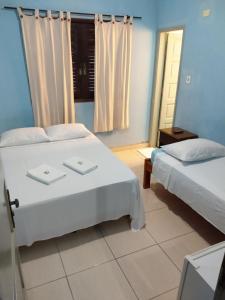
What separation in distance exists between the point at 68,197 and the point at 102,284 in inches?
27.9

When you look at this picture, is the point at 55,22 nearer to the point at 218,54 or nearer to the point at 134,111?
the point at 134,111

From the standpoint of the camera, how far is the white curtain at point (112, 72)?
329 centimetres

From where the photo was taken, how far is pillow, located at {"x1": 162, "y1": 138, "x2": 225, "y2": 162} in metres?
2.42

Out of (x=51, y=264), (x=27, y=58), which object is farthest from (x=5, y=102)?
(x=51, y=264)

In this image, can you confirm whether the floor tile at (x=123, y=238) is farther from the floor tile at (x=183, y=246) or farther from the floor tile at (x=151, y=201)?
the floor tile at (x=151, y=201)

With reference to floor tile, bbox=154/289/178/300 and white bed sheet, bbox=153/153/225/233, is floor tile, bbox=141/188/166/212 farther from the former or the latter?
floor tile, bbox=154/289/178/300

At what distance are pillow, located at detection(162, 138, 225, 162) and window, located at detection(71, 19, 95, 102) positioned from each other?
168 centimetres

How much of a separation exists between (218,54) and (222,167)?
1.43 metres

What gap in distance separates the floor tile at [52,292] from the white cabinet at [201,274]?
0.85 metres

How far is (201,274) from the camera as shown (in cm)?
113

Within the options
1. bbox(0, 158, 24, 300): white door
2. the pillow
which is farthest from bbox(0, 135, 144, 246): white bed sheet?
bbox(0, 158, 24, 300): white door

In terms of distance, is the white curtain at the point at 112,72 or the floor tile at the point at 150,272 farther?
the white curtain at the point at 112,72

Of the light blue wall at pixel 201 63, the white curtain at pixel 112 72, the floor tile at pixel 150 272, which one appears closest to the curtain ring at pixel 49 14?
the white curtain at pixel 112 72

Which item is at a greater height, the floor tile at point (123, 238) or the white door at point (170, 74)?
the white door at point (170, 74)
